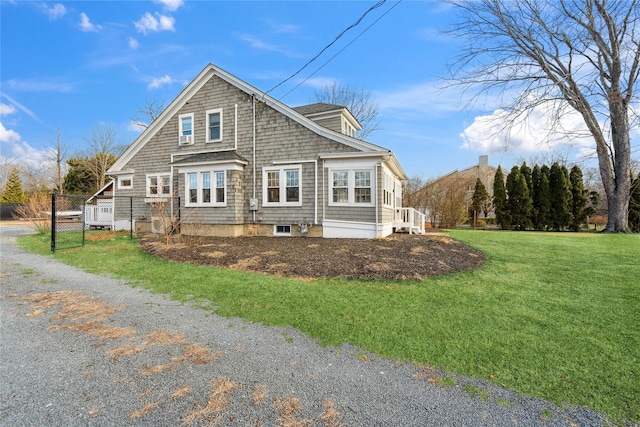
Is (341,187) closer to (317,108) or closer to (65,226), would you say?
(317,108)

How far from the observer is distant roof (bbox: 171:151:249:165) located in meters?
12.9

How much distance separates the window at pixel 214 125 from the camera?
1403 centimetres

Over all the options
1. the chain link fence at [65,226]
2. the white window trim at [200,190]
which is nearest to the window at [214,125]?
the white window trim at [200,190]

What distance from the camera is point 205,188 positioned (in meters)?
13.4

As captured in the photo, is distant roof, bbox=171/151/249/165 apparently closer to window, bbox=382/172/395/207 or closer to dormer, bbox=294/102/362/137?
dormer, bbox=294/102/362/137

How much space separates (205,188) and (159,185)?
316 centimetres

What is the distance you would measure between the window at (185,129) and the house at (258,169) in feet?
0.16

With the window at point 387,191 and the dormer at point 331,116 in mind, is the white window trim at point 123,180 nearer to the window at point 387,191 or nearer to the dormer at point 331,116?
the dormer at point 331,116

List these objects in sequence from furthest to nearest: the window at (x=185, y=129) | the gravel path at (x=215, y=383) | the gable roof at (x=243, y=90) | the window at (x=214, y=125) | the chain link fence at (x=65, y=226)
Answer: the window at (x=185, y=129), the window at (x=214, y=125), the gable roof at (x=243, y=90), the chain link fence at (x=65, y=226), the gravel path at (x=215, y=383)

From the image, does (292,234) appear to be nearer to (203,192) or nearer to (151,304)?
(203,192)

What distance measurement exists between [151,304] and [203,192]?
30.9ft

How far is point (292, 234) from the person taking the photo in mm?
12672

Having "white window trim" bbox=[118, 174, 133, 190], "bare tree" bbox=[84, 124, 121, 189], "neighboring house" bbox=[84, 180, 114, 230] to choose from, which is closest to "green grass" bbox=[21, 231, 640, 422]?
"white window trim" bbox=[118, 174, 133, 190]

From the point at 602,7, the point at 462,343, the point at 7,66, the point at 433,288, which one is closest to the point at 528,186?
the point at 602,7
